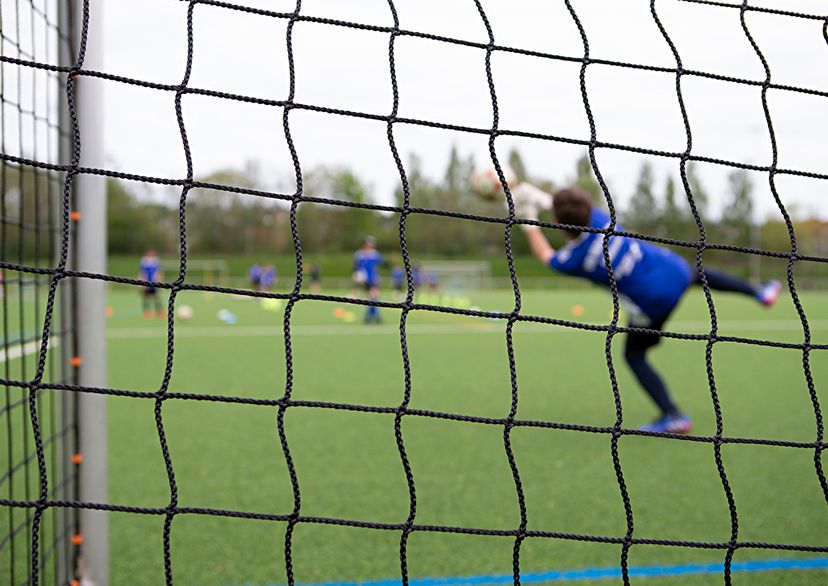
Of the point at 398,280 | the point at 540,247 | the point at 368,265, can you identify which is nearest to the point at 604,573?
the point at 540,247

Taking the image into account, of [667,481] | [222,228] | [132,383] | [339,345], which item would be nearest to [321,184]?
[222,228]

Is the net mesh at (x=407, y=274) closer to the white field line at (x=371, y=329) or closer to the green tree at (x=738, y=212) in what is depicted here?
the white field line at (x=371, y=329)

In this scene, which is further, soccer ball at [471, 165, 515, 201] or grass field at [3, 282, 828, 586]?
soccer ball at [471, 165, 515, 201]

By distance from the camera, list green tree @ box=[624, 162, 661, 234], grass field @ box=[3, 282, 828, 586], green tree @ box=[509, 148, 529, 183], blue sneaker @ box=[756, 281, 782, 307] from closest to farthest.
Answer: grass field @ box=[3, 282, 828, 586] < blue sneaker @ box=[756, 281, 782, 307] < green tree @ box=[509, 148, 529, 183] < green tree @ box=[624, 162, 661, 234]

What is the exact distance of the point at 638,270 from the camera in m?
4.75

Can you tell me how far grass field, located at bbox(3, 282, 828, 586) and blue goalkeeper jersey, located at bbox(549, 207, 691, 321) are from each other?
791 millimetres

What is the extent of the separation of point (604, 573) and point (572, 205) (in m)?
2.19

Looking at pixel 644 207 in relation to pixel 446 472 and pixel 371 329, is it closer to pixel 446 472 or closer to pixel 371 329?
pixel 371 329

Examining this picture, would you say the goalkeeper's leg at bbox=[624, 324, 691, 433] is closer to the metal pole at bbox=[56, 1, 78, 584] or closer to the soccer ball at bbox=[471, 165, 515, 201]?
the soccer ball at bbox=[471, 165, 515, 201]

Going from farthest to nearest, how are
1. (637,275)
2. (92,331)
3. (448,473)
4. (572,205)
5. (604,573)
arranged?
(637,275), (572,205), (448,473), (604,573), (92,331)

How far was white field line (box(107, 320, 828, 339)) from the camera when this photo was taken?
11.7 metres

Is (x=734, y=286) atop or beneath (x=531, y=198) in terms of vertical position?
beneath

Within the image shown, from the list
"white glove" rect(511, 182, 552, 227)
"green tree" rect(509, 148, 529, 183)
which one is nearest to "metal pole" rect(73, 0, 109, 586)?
"white glove" rect(511, 182, 552, 227)

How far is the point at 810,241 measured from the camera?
46719 millimetres
